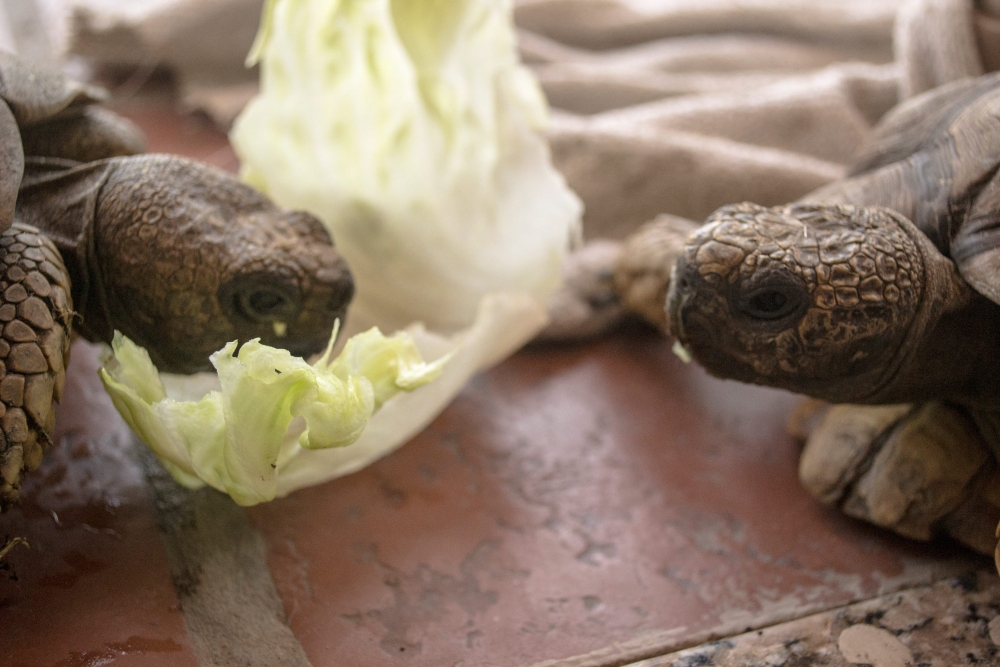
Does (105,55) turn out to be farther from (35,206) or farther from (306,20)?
(35,206)

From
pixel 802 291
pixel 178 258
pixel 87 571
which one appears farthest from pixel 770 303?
pixel 87 571

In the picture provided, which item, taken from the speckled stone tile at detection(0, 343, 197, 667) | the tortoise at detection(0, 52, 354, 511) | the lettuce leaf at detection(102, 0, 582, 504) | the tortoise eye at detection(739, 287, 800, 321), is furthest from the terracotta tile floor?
the tortoise eye at detection(739, 287, 800, 321)

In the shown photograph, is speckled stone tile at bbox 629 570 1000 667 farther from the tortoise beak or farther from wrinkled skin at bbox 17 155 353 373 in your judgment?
wrinkled skin at bbox 17 155 353 373

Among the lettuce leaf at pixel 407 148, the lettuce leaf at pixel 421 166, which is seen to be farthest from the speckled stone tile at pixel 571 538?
the lettuce leaf at pixel 407 148

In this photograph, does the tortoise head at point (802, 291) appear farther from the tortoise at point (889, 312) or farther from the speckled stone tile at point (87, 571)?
the speckled stone tile at point (87, 571)

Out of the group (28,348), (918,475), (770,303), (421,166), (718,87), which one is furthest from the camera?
(718,87)

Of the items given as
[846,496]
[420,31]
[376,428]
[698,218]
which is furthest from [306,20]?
[846,496]

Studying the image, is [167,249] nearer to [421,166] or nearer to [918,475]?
[421,166]
